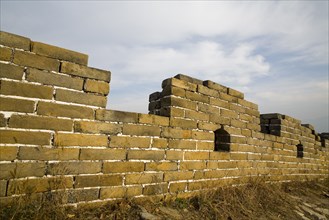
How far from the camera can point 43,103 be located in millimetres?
2221

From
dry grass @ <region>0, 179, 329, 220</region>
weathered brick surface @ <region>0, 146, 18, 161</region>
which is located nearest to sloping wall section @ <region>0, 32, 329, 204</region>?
weathered brick surface @ <region>0, 146, 18, 161</region>

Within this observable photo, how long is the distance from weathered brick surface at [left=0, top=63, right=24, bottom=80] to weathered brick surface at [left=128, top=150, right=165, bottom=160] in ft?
4.38

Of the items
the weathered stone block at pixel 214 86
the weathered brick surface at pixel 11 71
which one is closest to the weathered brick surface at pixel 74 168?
the weathered brick surface at pixel 11 71

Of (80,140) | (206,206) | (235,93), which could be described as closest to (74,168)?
(80,140)

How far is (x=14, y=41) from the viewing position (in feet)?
7.03

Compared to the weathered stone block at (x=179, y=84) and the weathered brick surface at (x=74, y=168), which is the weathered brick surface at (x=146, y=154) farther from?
the weathered stone block at (x=179, y=84)

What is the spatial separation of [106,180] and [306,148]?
18.7 feet

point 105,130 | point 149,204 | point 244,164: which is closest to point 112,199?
point 149,204

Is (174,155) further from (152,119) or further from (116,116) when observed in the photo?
(116,116)

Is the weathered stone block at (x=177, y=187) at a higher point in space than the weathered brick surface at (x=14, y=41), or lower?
lower

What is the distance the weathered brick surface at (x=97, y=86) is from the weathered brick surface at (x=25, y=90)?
364 millimetres

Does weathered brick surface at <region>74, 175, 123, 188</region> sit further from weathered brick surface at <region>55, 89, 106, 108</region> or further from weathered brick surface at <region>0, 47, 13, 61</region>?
weathered brick surface at <region>0, 47, 13, 61</region>

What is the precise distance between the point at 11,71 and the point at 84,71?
646 mm

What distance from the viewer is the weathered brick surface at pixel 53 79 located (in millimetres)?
2197
